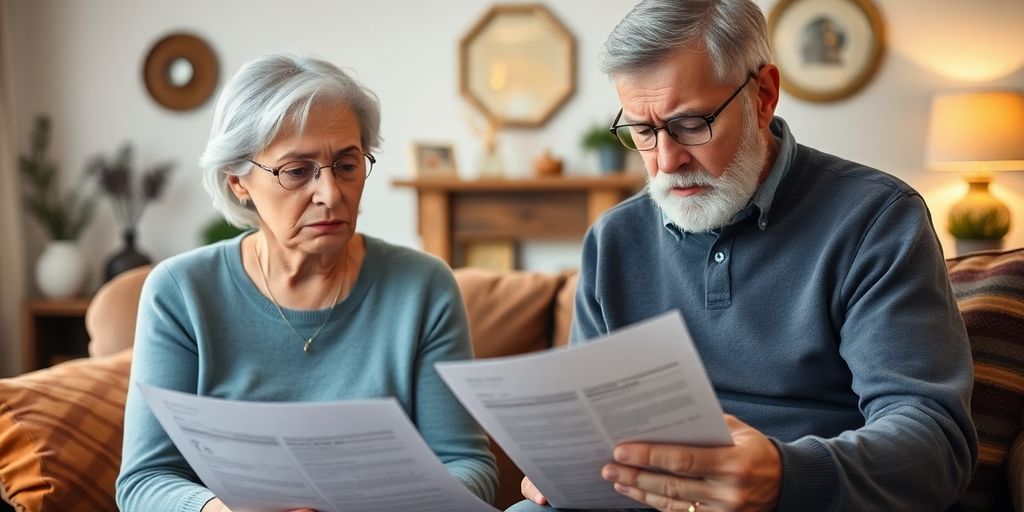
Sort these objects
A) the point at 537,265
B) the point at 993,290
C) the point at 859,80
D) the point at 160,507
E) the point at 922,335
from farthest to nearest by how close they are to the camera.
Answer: the point at 537,265 → the point at 859,80 → the point at 993,290 → the point at 160,507 → the point at 922,335

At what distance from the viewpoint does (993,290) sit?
173 centimetres

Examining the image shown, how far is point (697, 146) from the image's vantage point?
1527mm

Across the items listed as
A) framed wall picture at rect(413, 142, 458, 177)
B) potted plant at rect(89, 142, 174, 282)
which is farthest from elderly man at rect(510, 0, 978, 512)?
potted plant at rect(89, 142, 174, 282)

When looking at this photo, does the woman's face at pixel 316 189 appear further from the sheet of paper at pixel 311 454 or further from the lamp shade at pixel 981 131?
the lamp shade at pixel 981 131

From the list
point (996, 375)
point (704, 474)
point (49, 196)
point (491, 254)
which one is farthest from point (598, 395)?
point (49, 196)

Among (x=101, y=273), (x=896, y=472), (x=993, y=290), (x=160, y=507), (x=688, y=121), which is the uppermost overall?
(x=688, y=121)

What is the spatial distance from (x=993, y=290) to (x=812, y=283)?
459mm

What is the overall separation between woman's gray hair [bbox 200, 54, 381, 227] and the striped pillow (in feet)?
3.45

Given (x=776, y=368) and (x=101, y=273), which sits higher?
(x=776, y=368)

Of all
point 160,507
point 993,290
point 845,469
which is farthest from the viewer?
point 993,290

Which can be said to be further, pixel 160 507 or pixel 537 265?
pixel 537 265

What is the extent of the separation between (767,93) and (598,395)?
701 millimetres

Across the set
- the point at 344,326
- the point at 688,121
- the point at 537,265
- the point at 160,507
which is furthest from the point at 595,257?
the point at 537,265

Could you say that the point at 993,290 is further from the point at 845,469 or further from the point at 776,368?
the point at 845,469
